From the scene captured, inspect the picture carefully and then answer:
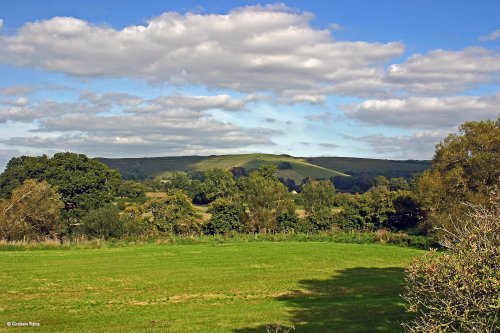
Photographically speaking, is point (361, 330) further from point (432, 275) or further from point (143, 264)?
point (143, 264)

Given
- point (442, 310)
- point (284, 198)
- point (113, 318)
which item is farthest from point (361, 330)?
point (284, 198)

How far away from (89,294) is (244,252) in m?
30.2

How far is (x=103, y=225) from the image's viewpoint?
257ft

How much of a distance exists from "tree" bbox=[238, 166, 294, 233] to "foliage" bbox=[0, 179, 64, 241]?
131 ft

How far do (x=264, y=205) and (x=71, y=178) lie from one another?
40635mm

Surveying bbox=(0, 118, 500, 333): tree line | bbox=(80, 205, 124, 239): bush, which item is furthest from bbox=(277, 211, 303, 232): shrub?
bbox=(80, 205, 124, 239): bush

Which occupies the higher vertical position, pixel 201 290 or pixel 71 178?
pixel 71 178

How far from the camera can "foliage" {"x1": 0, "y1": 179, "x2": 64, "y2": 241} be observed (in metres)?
73.8

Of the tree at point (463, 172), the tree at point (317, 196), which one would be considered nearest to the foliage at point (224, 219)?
the tree at point (317, 196)

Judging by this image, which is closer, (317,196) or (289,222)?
(289,222)

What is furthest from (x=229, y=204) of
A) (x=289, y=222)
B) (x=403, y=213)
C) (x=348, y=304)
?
(x=348, y=304)

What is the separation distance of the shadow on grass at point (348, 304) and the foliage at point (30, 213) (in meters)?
53.5

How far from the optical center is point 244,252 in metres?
62.8

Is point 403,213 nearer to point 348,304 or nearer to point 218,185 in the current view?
point 218,185
